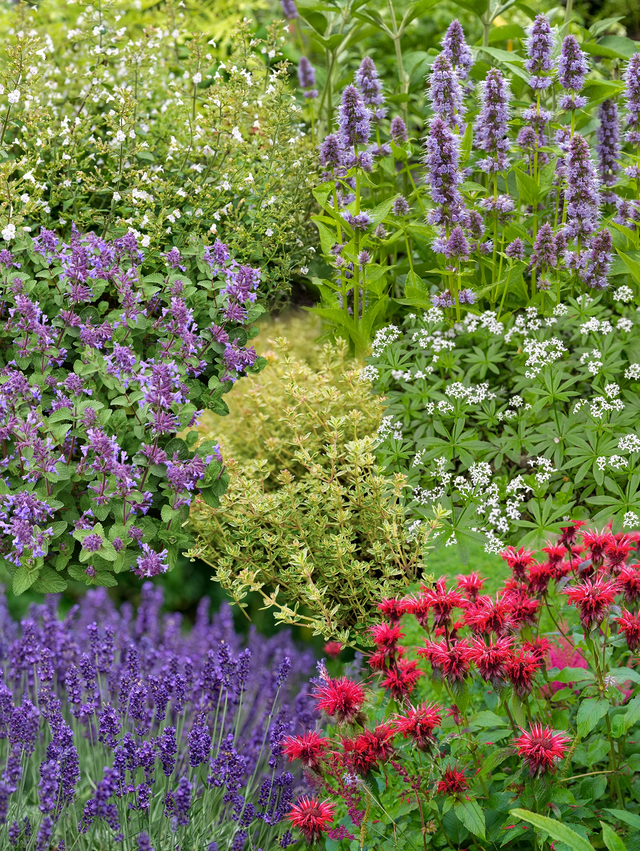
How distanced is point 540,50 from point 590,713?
8.81 ft

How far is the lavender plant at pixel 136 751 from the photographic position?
2.26 m

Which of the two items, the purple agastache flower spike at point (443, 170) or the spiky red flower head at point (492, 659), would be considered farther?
the purple agastache flower spike at point (443, 170)

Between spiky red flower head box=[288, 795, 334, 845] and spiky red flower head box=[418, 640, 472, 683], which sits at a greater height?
spiky red flower head box=[418, 640, 472, 683]

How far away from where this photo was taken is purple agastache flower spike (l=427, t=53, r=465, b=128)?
132 inches

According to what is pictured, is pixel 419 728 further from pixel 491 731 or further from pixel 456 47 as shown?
pixel 456 47

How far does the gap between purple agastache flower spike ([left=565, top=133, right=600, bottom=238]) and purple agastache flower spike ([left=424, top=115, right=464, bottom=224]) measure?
0.44 m

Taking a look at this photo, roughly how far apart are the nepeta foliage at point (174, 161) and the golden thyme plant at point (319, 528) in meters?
0.73

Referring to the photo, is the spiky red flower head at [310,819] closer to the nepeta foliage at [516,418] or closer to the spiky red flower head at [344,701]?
the spiky red flower head at [344,701]

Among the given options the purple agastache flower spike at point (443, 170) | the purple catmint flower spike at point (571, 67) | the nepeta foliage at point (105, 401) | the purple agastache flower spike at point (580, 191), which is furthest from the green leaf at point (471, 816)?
the purple catmint flower spike at point (571, 67)

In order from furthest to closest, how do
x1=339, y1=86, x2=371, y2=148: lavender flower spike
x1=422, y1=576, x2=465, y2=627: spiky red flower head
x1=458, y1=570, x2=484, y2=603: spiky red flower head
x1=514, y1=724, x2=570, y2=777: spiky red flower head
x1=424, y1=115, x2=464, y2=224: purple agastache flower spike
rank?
x1=339, y1=86, x2=371, y2=148: lavender flower spike
x1=424, y1=115, x2=464, y2=224: purple agastache flower spike
x1=458, y1=570, x2=484, y2=603: spiky red flower head
x1=422, y1=576, x2=465, y2=627: spiky red flower head
x1=514, y1=724, x2=570, y2=777: spiky red flower head

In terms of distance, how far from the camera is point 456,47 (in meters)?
3.59

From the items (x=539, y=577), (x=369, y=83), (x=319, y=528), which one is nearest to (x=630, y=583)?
(x=539, y=577)

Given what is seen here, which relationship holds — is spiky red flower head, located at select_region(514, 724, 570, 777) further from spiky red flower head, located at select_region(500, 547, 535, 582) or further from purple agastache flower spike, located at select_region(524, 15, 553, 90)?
purple agastache flower spike, located at select_region(524, 15, 553, 90)

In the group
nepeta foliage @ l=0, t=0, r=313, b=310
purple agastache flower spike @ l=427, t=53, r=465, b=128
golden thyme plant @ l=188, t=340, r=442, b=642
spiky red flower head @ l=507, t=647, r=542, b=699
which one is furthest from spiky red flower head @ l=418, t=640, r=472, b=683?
purple agastache flower spike @ l=427, t=53, r=465, b=128
